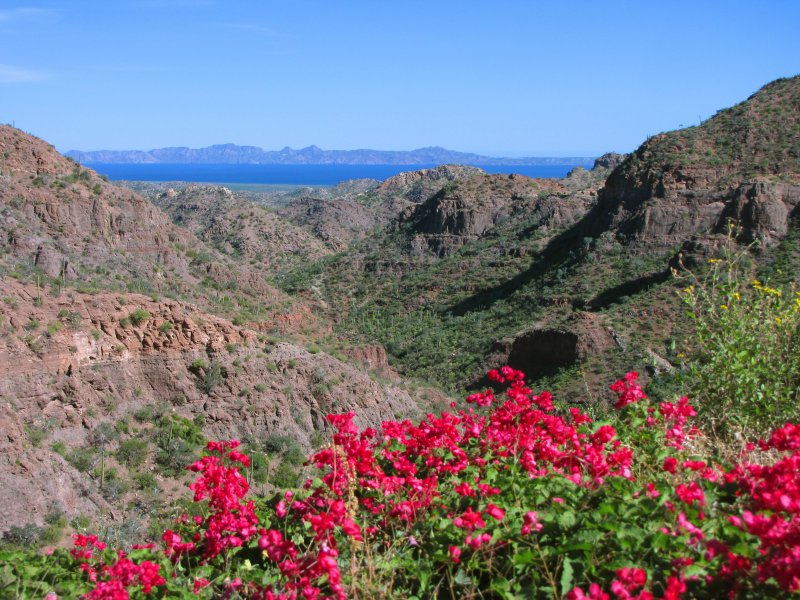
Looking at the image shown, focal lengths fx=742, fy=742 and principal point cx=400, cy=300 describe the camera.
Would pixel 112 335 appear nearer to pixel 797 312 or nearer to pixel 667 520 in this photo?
pixel 797 312

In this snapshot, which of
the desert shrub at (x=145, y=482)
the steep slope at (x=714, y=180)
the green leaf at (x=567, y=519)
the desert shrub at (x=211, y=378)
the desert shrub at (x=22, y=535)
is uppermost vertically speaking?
the steep slope at (x=714, y=180)

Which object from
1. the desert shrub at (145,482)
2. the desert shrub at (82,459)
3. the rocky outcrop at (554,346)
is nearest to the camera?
the desert shrub at (82,459)

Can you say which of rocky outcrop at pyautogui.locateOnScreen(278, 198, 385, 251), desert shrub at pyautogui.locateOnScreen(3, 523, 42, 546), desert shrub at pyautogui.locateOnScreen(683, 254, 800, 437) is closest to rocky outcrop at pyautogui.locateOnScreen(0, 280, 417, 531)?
desert shrub at pyautogui.locateOnScreen(3, 523, 42, 546)

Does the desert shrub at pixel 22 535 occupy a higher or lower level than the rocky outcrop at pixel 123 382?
lower

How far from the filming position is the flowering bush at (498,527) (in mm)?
3844

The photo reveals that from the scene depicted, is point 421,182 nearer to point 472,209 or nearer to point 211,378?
point 472,209

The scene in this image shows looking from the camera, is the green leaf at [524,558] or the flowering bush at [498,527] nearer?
the flowering bush at [498,527]

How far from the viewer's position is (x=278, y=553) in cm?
423

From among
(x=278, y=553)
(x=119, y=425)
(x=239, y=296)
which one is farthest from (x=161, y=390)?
(x=278, y=553)

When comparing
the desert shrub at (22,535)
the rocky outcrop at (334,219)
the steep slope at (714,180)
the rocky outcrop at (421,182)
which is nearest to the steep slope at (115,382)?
the desert shrub at (22,535)

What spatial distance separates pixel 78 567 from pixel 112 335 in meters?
15.8

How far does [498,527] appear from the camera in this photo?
4.53m

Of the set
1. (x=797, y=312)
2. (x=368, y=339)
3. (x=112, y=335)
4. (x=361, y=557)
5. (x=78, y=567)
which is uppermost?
(x=797, y=312)

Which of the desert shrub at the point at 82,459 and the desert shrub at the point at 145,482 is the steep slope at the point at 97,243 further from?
the desert shrub at the point at 145,482
